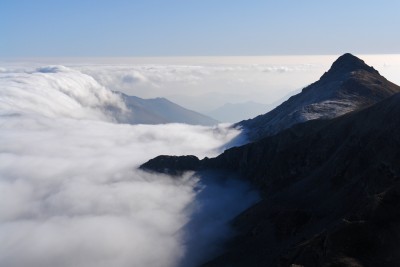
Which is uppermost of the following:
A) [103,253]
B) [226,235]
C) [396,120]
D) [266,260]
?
[396,120]

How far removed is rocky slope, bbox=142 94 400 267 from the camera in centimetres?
8531

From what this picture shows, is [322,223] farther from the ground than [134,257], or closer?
farther from the ground

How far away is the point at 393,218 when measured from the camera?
89375mm

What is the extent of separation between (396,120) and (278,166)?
55.9m

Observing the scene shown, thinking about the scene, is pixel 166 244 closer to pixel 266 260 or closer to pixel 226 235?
pixel 226 235

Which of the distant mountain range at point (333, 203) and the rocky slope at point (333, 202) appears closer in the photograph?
the distant mountain range at point (333, 203)

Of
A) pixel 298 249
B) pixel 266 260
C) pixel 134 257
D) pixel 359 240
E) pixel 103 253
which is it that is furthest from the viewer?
pixel 103 253

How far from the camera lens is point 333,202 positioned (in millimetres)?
129875

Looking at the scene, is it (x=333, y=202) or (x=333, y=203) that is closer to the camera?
(x=333, y=203)

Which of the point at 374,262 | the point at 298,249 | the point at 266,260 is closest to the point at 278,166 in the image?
the point at 266,260

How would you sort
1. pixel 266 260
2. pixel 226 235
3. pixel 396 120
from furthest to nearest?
1. pixel 226 235
2. pixel 396 120
3. pixel 266 260

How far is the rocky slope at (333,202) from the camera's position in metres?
85.3

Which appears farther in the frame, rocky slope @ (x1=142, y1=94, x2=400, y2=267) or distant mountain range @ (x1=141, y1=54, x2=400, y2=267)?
rocky slope @ (x1=142, y1=94, x2=400, y2=267)

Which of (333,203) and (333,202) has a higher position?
(333,202)
